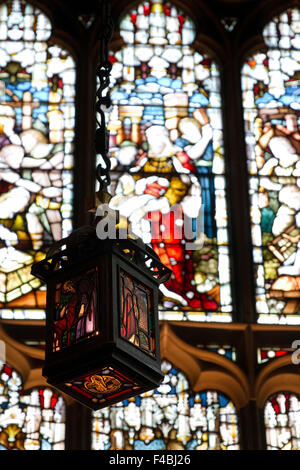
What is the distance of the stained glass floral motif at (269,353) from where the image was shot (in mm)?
9156

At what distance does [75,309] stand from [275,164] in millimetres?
4564

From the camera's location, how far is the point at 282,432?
29.1 feet

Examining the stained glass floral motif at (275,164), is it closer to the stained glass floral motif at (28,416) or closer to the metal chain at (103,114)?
the stained glass floral motif at (28,416)

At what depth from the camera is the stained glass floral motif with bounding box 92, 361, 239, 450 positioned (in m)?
8.73

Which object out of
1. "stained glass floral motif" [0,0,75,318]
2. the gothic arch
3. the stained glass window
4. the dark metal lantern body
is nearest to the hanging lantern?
the dark metal lantern body

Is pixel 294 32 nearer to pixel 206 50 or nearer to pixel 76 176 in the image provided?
pixel 206 50

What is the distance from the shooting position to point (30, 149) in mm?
9977

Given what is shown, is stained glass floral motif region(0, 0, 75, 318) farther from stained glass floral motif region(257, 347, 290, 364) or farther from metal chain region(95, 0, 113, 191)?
metal chain region(95, 0, 113, 191)

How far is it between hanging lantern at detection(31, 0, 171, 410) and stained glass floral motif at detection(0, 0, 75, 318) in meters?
3.24

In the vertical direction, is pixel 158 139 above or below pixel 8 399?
above

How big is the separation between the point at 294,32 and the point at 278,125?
982 mm

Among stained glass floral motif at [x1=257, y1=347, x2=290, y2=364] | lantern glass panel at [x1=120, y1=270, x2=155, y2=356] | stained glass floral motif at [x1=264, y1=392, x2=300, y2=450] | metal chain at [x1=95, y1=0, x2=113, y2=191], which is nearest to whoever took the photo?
lantern glass panel at [x1=120, y1=270, x2=155, y2=356]

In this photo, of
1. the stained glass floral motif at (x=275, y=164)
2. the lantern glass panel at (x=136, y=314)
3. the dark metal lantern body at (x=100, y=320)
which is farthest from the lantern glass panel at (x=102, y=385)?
the stained glass floral motif at (x=275, y=164)
